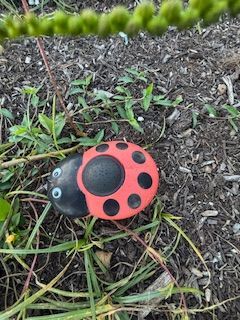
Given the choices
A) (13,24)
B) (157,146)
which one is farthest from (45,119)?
(13,24)

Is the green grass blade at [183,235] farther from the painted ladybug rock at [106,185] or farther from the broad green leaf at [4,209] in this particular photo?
the broad green leaf at [4,209]

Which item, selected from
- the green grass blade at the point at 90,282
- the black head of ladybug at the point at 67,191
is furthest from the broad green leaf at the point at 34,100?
the green grass blade at the point at 90,282

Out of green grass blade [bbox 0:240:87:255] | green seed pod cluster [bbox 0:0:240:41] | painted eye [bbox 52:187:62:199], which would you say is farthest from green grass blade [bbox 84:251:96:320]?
green seed pod cluster [bbox 0:0:240:41]

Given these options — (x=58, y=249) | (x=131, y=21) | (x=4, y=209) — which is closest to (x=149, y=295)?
(x=58, y=249)

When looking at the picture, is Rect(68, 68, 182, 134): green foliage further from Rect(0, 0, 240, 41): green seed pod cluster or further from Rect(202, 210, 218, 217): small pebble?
Rect(0, 0, 240, 41): green seed pod cluster

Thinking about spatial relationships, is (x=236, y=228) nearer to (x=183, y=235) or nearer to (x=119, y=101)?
(x=183, y=235)

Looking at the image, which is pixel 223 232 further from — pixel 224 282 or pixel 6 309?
pixel 6 309
